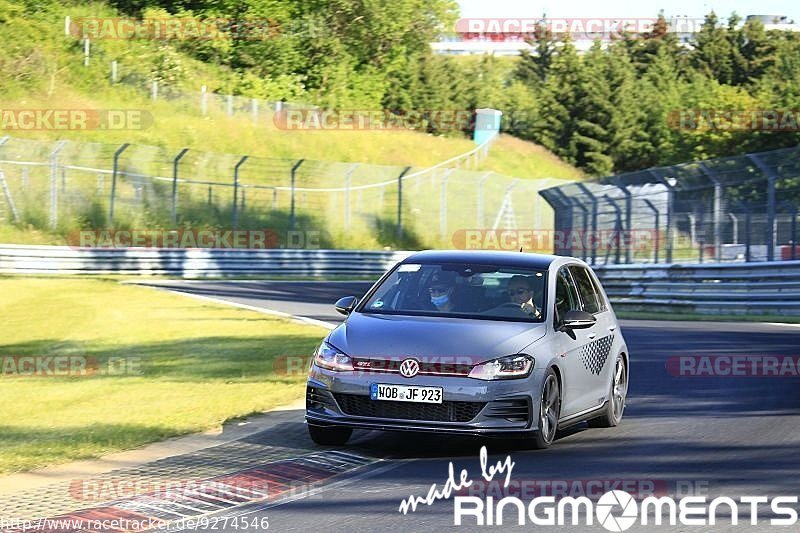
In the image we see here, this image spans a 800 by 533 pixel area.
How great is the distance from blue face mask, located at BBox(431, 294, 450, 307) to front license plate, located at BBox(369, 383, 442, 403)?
4.15 ft

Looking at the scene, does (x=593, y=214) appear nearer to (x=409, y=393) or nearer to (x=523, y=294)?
(x=523, y=294)

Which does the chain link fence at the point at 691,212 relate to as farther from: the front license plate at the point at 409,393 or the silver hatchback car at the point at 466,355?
the front license plate at the point at 409,393

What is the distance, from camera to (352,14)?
239 feet

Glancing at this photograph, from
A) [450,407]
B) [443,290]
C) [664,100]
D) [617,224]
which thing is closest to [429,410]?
[450,407]

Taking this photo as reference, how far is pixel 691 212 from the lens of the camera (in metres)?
30.7

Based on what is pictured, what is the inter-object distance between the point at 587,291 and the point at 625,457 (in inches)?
98.3

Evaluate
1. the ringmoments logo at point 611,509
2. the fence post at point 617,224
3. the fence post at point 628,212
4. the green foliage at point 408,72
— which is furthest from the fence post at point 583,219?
the ringmoments logo at point 611,509

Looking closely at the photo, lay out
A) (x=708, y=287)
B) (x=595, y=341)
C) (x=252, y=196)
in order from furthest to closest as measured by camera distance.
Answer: (x=252, y=196) → (x=708, y=287) → (x=595, y=341)

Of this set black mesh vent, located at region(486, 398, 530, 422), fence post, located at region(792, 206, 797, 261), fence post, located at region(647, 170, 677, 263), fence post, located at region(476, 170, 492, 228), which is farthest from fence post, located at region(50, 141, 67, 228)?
black mesh vent, located at region(486, 398, 530, 422)

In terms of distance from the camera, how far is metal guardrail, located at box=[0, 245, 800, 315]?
90.1 ft

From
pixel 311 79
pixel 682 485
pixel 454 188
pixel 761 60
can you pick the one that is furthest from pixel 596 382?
pixel 761 60

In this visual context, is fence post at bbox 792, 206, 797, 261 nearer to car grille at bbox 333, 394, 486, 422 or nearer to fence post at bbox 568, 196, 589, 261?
fence post at bbox 568, 196, 589, 261

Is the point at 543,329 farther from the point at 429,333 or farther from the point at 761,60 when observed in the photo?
the point at 761,60

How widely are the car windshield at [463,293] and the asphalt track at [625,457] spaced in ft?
3.32
